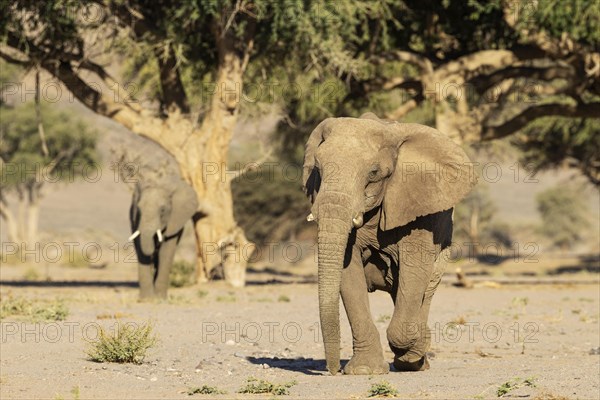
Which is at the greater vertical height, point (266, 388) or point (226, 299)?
point (226, 299)

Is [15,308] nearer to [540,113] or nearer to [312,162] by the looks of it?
[312,162]

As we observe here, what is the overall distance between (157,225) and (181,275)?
7611 millimetres

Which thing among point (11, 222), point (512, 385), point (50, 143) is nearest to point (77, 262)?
point (11, 222)

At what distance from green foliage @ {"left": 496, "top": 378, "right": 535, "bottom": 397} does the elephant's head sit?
11.0 m

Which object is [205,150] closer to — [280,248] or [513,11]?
[513,11]

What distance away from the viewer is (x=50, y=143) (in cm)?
5578

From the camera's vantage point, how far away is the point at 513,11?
25.7 metres

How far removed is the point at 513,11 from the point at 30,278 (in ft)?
48.5

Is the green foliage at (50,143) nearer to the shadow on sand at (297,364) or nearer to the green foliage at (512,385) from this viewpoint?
the shadow on sand at (297,364)

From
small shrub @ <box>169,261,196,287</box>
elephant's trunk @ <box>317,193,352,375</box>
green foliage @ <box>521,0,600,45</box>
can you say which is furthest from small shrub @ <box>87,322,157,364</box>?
green foliage @ <box>521,0,600,45</box>

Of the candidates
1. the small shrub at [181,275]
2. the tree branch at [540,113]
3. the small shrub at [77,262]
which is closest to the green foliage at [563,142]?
the tree branch at [540,113]

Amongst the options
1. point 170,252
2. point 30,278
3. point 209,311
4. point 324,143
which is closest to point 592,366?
point 324,143

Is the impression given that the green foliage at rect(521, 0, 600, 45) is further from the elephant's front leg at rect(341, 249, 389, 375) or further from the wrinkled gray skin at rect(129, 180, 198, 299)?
the elephant's front leg at rect(341, 249, 389, 375)

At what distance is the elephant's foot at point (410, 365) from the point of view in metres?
11.2
